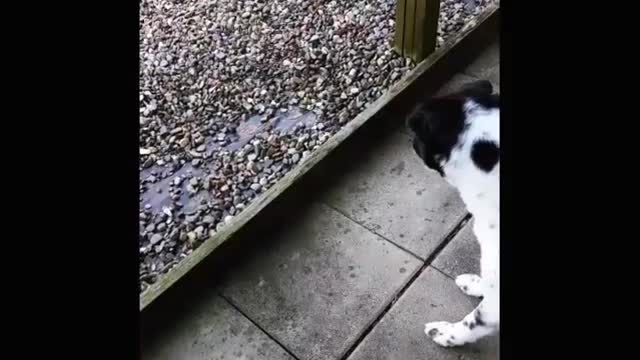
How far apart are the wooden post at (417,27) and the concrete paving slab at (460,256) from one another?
1075 mm

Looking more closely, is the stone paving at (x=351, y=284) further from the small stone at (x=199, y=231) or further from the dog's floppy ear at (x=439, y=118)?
the dog's floppy ear at (x=439, y=118)

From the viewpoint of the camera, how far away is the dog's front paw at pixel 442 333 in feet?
7.03

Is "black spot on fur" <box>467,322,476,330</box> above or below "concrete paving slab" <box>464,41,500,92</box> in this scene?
below

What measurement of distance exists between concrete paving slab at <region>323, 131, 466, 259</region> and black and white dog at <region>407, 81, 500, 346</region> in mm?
420

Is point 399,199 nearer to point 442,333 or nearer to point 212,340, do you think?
point 442,333

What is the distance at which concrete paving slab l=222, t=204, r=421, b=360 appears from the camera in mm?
2225

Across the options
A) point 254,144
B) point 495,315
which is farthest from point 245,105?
point 495,315

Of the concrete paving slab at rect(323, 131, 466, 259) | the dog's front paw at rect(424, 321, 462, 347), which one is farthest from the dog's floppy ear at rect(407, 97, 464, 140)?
the dog's front paw at rect(424, 321, 462, 347)

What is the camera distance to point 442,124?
2.08 meters

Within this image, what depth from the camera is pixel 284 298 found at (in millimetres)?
2326

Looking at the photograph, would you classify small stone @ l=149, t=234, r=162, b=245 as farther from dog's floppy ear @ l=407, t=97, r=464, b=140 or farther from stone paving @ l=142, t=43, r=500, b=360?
dog's floppy ear @ l=407, t=97, r=464, b=140

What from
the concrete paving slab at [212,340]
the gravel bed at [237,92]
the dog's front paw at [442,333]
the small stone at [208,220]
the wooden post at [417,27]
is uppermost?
the wooden post at [417,27]

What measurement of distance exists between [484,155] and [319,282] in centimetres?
80

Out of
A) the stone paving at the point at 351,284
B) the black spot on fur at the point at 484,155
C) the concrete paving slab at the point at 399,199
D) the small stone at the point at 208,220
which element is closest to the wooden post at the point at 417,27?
the concrete paving slab at the point at 399,199
